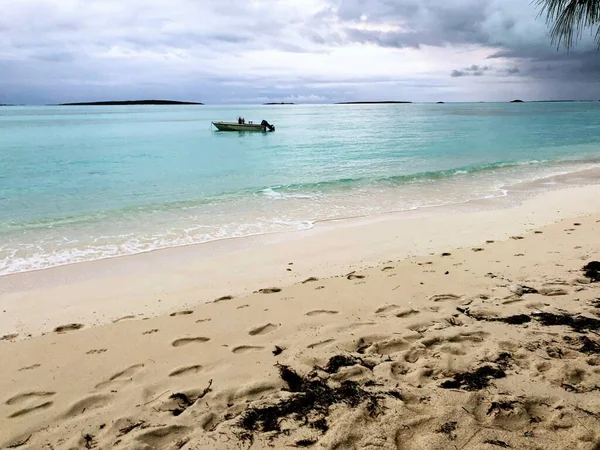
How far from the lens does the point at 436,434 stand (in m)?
2.54

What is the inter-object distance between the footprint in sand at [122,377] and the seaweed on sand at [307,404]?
3.75 ft

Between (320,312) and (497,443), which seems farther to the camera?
(320,312)

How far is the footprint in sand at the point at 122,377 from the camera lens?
10.9 ft

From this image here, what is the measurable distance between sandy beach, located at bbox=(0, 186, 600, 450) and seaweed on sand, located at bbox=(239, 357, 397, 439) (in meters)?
0.01

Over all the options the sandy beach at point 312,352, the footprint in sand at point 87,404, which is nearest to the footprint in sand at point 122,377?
the sandy beach at point 312,352

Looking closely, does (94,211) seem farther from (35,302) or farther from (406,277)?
(406,277)

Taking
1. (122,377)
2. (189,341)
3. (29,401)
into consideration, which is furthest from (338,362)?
(29,401)

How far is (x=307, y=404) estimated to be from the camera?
2.93 metres

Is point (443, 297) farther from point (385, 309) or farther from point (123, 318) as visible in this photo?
point (123, 318)

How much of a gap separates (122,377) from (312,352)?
5.05 ft

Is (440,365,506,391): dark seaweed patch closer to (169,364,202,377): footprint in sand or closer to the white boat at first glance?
(169,364,202,377): footprint in sand

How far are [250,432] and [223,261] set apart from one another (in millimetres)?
4461

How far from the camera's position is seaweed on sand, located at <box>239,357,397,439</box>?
8.97 ft

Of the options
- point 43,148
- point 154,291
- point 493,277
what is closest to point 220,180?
point 154,291
